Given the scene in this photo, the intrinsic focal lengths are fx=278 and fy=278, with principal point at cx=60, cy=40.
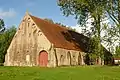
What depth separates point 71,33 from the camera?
234 ft

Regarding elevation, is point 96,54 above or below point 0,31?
below

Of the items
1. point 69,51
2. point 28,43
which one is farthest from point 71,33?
point 28,43

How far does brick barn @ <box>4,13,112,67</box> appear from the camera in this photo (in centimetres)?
5628

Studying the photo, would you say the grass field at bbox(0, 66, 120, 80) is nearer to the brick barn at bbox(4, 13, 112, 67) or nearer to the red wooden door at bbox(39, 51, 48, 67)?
the brick barn at bbox(4, 13, 112, 67)

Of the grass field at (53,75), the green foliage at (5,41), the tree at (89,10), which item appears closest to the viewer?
the grass field at (53,75)

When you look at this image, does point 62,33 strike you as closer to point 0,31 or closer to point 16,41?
point 16,41

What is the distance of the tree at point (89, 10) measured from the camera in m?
49.5

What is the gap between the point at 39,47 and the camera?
189 ft

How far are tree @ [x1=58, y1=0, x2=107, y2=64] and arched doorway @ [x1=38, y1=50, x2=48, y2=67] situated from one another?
9264 mm

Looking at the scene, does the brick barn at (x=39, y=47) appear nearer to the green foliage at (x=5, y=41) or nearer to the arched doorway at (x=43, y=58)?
the arched doorway at (x=43, y=58)

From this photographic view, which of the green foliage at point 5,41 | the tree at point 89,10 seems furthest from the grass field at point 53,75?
the green foliage at point 5,41

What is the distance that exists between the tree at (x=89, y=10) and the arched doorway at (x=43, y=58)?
9.26 m

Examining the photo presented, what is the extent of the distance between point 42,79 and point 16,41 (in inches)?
1575

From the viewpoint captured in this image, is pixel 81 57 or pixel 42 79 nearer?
pixel 42 79
